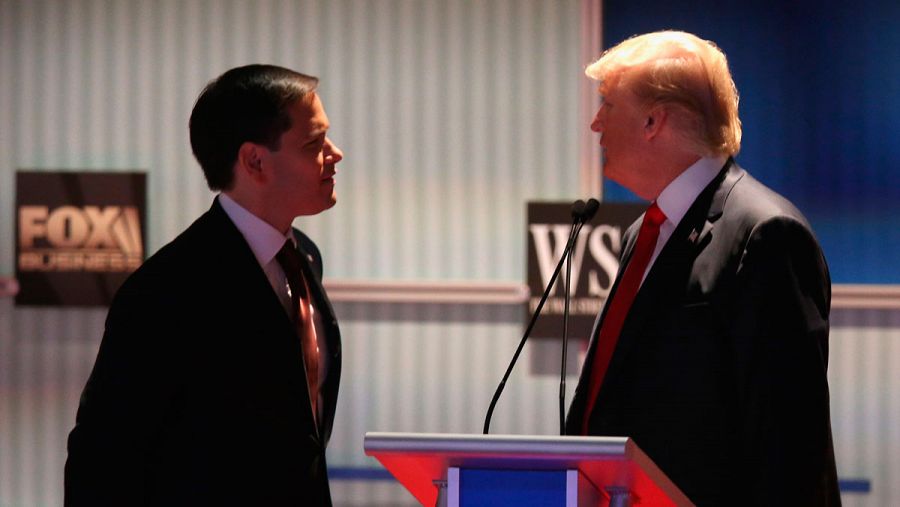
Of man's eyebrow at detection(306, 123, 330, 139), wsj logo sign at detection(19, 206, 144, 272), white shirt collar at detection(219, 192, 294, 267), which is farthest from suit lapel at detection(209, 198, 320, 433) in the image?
wsj logo sign at detection(19, 206, 144, 272)

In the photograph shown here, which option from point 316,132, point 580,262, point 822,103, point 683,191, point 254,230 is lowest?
point 580,262

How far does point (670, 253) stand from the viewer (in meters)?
2.51

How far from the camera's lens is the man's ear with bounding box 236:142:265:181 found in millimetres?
2738

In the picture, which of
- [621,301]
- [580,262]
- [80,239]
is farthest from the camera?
[80,239]

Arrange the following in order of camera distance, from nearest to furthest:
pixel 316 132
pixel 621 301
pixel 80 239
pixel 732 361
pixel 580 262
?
pixel 732 361 → pixel 621 301 → pixel 316 132 → pixel 580 262 → pixel 80 239

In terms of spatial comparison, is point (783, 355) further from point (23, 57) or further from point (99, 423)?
point (23, 57)

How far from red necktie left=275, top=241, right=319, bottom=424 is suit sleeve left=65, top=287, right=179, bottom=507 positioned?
1.02 ft

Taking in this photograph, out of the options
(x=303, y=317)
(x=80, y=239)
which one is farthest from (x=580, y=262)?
(x=303, y=317)

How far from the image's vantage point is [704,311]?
2.39 meters

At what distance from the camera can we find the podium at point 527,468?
5.55 feet

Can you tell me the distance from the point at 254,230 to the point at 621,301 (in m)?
0.82

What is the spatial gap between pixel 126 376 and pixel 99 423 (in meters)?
→ 0.10

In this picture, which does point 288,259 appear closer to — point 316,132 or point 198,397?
point 316,132

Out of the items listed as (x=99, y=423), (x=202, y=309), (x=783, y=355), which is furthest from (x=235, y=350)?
(x=783, y=355)
